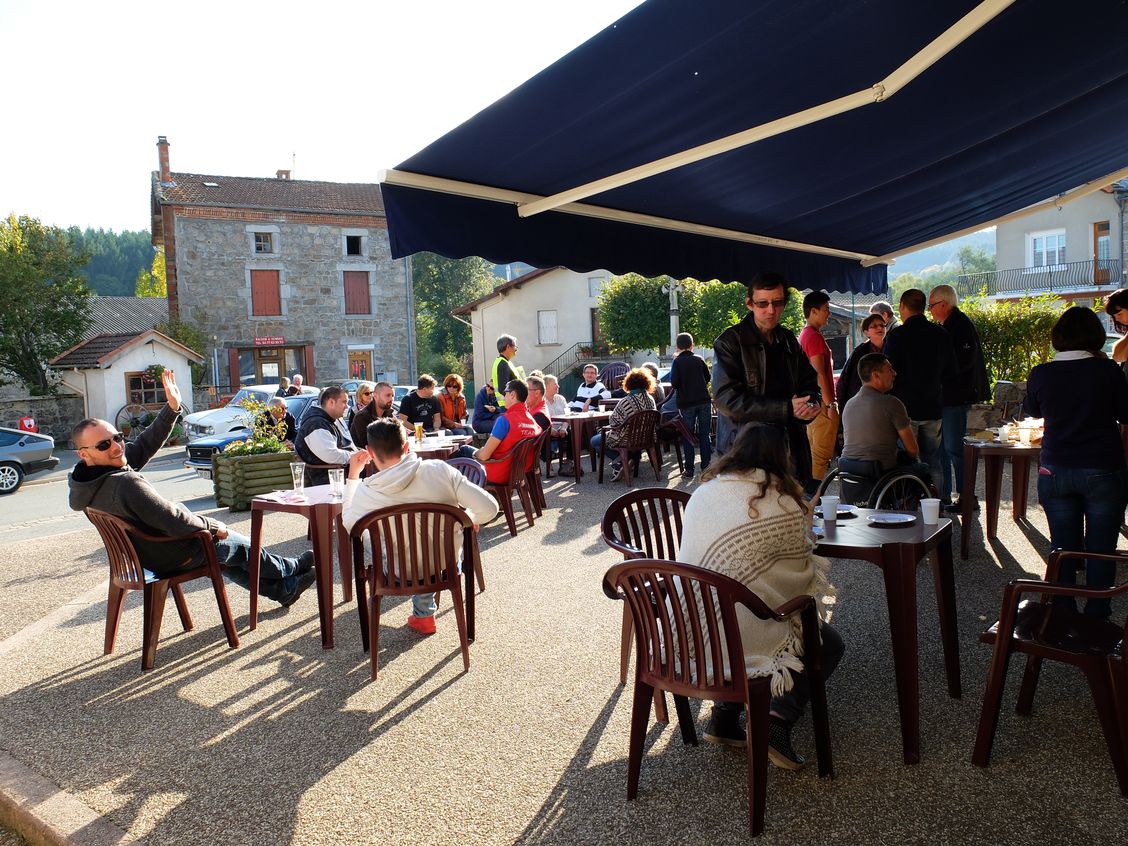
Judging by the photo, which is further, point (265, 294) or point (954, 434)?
point (265, 294)

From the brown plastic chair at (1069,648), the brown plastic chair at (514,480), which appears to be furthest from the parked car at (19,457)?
the brown plastic chair at (1069,648)

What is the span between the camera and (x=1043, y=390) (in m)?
4.10

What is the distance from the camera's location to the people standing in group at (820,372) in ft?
20.3

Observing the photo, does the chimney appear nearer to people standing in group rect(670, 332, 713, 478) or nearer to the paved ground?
people standing in group rect(670, 332, 713, 478)

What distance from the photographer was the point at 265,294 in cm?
3216

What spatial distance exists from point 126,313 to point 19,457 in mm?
33118

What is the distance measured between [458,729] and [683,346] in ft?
23.6

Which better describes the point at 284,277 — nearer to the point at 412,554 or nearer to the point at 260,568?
the point at 260,568

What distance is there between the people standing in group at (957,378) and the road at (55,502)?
8.05 metres

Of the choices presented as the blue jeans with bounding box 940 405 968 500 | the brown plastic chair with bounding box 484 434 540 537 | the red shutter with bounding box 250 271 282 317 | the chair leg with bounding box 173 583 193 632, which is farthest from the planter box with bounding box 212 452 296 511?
the red shutter with bounding box 250 271 282 317

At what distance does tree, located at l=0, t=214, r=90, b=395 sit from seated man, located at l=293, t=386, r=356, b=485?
2144 centimetres

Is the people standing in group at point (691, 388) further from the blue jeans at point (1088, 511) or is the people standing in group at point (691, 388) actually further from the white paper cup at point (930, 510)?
the white paper cup at point (930, 510)

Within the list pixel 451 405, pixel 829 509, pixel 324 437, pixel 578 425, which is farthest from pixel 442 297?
pixel 829 509

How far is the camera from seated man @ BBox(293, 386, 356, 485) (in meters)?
6.78
